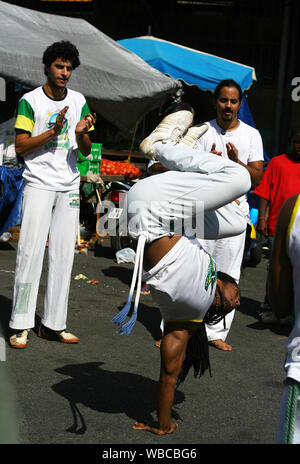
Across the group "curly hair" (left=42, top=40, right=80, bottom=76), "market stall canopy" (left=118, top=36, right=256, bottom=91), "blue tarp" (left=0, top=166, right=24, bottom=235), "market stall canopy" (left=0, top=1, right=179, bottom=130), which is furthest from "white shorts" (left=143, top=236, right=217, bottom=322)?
"market stall canopy" (left=118, top=36, right=256, bottom=91)

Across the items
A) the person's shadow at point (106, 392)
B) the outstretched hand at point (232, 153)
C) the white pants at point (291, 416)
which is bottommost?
the person's shadow at point (106, 392)

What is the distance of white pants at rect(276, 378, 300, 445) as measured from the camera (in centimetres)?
246

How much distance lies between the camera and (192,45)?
18.2m

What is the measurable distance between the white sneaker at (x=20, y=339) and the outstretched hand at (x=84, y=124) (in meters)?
1.61

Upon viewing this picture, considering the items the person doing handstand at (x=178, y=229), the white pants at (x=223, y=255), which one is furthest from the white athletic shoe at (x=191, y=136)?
the white pants at (x=223, y=255)

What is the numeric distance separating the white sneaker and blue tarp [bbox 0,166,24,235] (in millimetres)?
4373

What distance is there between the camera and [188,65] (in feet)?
44.2

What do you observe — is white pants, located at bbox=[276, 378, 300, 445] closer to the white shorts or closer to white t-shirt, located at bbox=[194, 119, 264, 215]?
the white shorts

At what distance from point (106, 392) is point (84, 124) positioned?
6.55 feet

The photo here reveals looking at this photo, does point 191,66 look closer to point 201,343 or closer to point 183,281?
point 201,343

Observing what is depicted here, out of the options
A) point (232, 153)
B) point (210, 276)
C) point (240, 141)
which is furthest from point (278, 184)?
point (210, 276)

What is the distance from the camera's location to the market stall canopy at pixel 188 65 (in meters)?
13.3

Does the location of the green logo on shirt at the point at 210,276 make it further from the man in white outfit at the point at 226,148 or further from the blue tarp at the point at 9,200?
the blue tarp at the point at 9,200

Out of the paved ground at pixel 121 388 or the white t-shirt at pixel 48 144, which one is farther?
the white t-shirt at pixel 48 144
